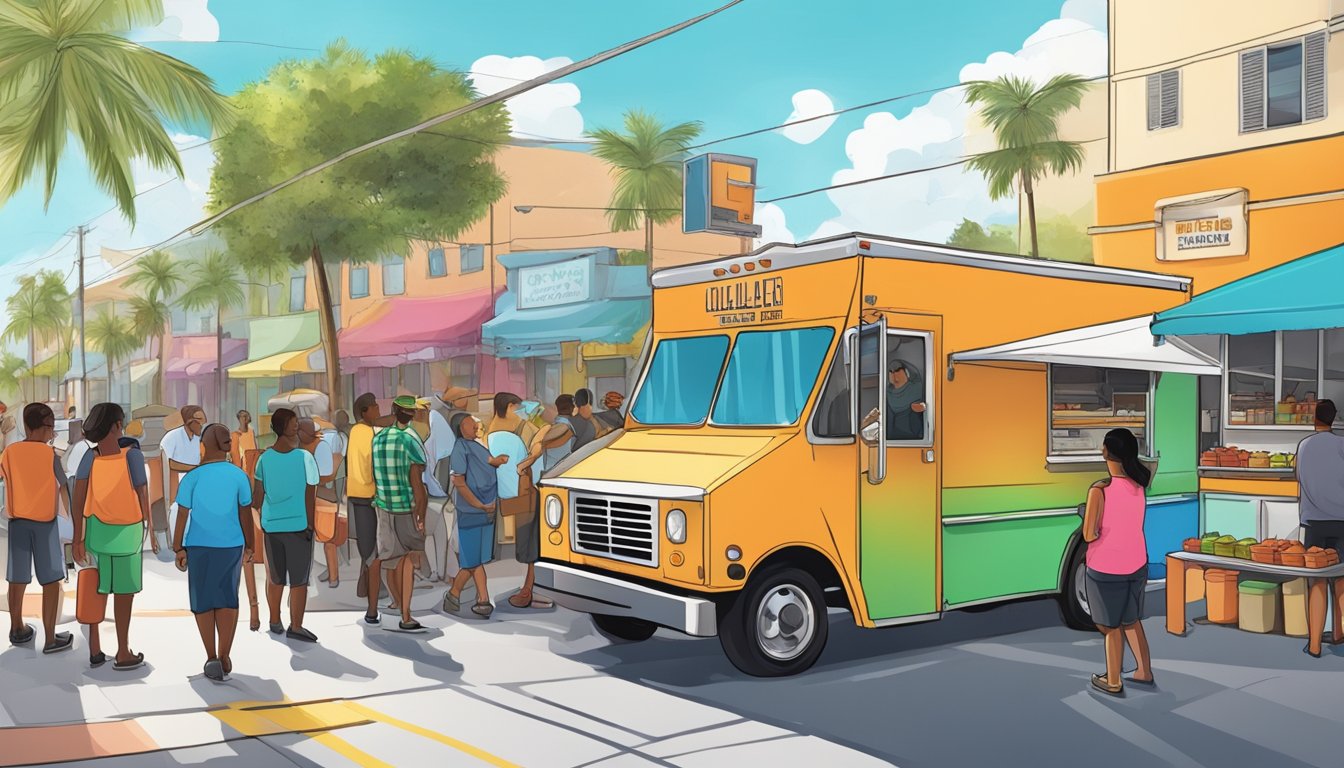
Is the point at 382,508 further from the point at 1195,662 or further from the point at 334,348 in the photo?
the point at 334,348

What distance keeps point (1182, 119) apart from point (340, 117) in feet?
58.3

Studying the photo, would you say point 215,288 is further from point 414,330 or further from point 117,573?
point 117,573

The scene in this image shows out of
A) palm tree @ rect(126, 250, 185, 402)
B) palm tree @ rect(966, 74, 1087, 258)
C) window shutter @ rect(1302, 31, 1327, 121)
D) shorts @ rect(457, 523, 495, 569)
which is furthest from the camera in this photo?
palm tree @ rect(126, 250, 185, 402)

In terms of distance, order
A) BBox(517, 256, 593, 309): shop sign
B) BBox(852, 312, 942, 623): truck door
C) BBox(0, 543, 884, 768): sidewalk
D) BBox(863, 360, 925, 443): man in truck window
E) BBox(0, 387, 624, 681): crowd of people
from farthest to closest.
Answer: BBox(517, 256, 593, 309): shop sign < BBox(863, 360, 925, 443): man in truck window < BBox(852, 312, 942, 623): truck door < BBox(0, 387, 624, 681): crowd of people < BBox(0, 543, 884, 768): sidewalk

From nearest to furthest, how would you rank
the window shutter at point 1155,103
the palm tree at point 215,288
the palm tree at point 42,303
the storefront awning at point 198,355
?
the window shutter at point 1155,103 → the storefront awning at point 198,355 → the palm tree at point 215,288 → the palm tree at point 42,303

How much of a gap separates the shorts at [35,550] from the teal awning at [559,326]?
2277 cm

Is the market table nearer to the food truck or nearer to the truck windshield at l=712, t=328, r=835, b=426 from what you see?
the food truck

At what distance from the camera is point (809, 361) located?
7.98m

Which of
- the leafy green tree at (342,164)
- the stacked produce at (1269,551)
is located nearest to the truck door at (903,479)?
the stacked produce at (1269,551)

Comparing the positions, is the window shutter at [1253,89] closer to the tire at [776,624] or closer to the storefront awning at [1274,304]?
the storefront awning at [1274,304]

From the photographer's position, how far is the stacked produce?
28.2 ft

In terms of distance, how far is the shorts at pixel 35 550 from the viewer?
8703 millimetres

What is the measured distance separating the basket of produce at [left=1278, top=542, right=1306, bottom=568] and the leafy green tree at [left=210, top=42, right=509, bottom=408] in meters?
20.9

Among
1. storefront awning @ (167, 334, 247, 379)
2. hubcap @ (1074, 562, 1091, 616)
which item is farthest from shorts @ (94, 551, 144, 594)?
storefront awning @ (167, 334, 247, 379)
